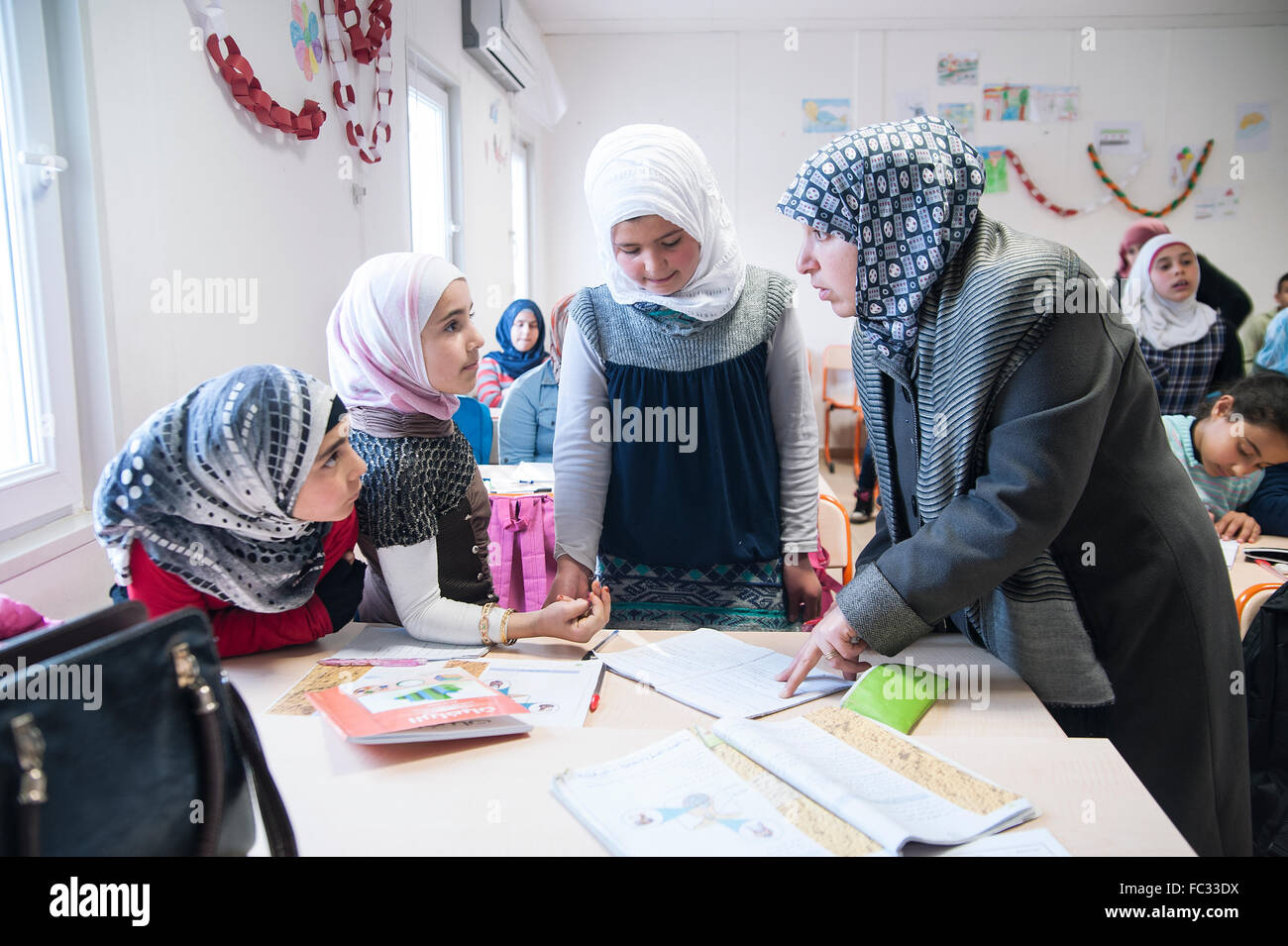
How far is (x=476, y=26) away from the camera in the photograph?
453 cm

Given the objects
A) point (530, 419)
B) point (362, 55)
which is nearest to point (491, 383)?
point (530, 419)

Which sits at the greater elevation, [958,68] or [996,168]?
[958,68]

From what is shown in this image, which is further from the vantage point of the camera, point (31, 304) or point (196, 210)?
point (196, 210)

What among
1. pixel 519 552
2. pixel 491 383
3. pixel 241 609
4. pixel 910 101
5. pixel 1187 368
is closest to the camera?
pixel 241 609

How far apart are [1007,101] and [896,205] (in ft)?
20.3

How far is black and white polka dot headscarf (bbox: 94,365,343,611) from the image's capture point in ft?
3.51

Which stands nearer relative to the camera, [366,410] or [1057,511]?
[1057,511]

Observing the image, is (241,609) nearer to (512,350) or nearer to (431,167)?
(512,350)

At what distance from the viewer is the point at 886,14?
6215 millimetres

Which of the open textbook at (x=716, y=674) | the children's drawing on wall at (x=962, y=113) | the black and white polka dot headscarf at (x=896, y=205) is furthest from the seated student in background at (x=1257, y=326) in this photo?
the open textbook at (x=716, y=674)

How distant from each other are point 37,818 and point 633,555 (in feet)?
3.37
